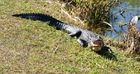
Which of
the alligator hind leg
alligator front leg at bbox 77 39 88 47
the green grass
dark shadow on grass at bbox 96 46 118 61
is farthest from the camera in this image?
the alligator hind leg

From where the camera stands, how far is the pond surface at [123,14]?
777cm

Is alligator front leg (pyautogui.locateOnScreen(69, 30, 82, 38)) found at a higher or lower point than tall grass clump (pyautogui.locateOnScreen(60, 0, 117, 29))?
lower

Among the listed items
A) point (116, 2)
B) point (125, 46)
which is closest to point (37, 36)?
point (125, 46)

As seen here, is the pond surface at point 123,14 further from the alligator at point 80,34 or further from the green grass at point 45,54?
the green grass at point 45,54

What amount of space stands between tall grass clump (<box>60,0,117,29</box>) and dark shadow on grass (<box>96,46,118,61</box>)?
6.70 feet

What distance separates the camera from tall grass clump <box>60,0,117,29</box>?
7.81 m

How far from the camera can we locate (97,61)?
528cm

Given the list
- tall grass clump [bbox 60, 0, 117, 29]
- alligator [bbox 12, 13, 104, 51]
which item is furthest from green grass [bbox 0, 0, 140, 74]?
tall grass clump [bbox 60, 0, 117, 29]

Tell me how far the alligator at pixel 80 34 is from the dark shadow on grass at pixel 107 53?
5.1 inches

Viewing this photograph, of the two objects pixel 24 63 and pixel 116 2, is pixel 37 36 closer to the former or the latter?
pixel 24 63

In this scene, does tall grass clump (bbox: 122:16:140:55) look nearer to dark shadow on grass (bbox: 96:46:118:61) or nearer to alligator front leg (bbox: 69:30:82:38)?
dark shadow on grass (bbox: 96:46:118:61)

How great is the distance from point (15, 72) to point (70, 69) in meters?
0.85

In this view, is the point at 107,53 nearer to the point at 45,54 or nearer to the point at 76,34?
the point at 76,34

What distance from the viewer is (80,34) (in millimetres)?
6418
